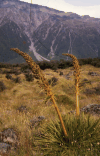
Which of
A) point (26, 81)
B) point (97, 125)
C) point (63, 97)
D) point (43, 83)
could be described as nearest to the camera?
point (43, 83)

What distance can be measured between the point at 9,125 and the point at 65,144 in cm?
211

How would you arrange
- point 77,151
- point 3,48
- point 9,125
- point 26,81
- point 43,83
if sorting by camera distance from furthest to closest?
point 3,48 < point 26,81 < point 9,125 < point 77,151 < point 43,83

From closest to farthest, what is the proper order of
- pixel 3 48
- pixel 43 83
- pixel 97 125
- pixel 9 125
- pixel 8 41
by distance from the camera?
1. pixel 43 83
2. pixel 97 125
3. pixel 9 125
4. pixel 3 48
5. pixel 8 41

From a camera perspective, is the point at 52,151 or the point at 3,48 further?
the point at 3,48

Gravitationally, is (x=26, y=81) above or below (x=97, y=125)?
below

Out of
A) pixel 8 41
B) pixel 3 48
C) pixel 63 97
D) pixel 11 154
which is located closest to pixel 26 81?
pixel 63 97

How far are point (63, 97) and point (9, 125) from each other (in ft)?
21.4

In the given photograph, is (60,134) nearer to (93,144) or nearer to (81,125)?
(81,125)

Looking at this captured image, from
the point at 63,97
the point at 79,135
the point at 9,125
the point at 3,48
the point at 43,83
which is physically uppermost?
the point at 3,48

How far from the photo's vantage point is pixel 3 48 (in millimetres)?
181875

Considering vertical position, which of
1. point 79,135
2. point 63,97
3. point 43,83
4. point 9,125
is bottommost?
point 63,97

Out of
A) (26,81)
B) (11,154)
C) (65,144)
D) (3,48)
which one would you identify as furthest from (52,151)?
(3,48)

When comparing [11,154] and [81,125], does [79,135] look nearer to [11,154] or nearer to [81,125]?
[81,125]

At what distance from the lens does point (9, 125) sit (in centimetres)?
355
